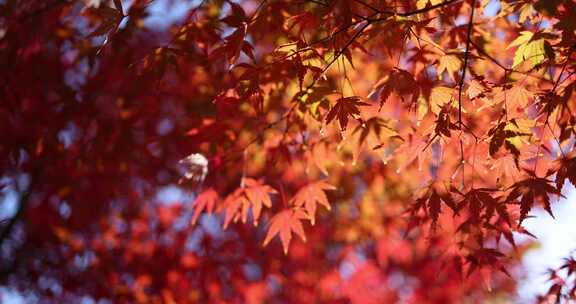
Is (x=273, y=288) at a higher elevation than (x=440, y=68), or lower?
lower

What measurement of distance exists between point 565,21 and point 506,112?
1.39ft

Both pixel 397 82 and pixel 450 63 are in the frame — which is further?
pixel 450 63

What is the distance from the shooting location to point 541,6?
1.62 m

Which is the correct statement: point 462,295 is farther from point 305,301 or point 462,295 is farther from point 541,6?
point 541,6

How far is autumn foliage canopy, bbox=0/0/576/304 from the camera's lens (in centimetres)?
220

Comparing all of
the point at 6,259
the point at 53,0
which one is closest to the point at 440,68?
the point at 53,0

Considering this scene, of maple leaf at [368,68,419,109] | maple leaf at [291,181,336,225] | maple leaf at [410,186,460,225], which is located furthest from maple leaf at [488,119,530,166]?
maple leaf at [291,181,336,225]

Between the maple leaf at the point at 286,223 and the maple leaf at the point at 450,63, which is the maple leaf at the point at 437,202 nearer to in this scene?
the maple leaf at the point at 450,63

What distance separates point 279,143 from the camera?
3.14m

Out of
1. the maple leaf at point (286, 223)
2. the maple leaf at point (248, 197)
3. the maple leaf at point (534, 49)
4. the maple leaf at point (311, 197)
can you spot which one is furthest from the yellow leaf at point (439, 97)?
the maple leaf at point (248, 197)

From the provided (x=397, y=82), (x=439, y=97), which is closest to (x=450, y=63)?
(x=439, y=97)

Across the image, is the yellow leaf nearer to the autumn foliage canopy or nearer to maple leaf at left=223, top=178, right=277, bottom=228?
the autumn foliage canopy

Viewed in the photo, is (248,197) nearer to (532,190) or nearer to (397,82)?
(397,82)

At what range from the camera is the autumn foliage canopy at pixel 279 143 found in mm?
2203
